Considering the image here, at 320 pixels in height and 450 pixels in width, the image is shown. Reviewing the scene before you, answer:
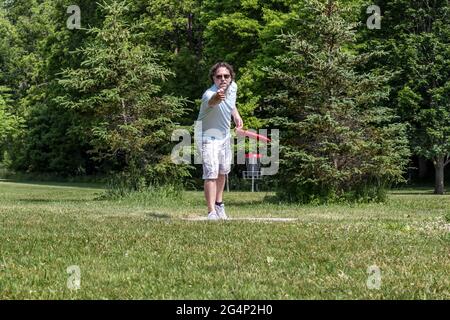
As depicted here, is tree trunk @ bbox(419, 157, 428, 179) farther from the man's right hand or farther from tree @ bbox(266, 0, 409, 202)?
the man's right hand

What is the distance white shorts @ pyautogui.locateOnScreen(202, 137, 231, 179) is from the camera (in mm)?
9602

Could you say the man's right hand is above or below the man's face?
below

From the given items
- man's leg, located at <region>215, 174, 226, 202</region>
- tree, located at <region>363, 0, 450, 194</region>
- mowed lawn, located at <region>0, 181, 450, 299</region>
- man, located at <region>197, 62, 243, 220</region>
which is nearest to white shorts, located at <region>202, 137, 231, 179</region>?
man, located at <region>197, 62, 243, 220</region>

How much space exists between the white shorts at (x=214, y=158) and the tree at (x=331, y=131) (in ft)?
20.4

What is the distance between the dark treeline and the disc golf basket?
2.31 metres

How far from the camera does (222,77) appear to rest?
962 cm

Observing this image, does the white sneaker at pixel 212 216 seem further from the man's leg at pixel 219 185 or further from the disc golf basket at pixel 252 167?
the disc golf basket at pixel 252 167

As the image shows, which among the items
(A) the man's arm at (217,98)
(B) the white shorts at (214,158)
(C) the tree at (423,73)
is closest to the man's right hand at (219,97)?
(A) the man's arm at (217,98)

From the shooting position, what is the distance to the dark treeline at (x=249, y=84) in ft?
53.4

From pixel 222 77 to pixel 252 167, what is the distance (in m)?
29.3

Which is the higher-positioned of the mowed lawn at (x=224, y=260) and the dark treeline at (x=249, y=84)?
the dark treeline at (x=249, y=84)

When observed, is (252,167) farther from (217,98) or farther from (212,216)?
(217,98)

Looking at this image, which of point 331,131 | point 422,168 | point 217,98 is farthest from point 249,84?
point 217,98
